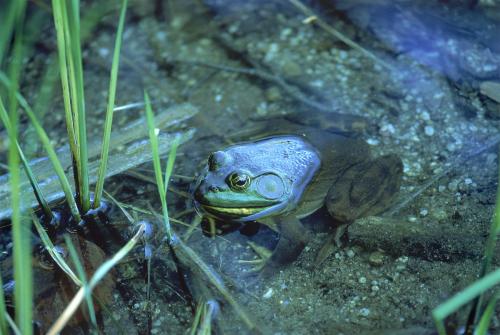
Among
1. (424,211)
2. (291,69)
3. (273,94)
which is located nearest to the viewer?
(424,211)

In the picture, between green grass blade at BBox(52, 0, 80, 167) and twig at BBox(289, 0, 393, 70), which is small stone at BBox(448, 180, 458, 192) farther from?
green grass blade at BBox(52, 0, 80, 167)

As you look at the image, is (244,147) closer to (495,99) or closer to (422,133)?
(422,133)

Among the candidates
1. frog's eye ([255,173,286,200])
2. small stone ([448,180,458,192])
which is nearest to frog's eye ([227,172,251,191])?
frog's eye ([255,173,286,200])

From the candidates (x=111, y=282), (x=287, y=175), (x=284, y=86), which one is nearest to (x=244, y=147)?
(x=287, y=175)

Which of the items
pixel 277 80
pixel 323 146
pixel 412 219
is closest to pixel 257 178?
pixel 323 146

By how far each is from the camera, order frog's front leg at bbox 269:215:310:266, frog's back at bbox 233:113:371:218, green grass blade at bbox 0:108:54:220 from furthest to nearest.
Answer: frog's back at bbox 233:113:371:218 < frog's front leg at bbox 269:215:310:266 < green grass blade at bbox 0:108:54:220

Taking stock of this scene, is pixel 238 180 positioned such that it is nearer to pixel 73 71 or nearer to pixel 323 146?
pixel 323 146
